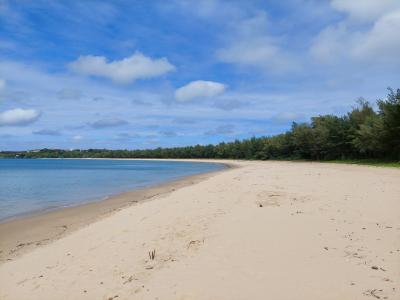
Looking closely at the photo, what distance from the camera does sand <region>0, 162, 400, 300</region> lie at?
5.55 metres

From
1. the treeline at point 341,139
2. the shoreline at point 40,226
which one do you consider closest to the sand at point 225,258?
the shoreline at point 40,226

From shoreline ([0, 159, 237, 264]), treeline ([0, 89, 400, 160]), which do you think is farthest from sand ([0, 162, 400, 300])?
treeline ([0, 89, 400, 160])

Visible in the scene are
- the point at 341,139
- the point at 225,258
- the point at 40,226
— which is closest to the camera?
the point at 225,258

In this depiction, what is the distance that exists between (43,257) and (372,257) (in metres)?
6.76

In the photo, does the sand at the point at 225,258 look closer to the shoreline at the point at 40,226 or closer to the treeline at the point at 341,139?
the shoreline at the point at 40,226

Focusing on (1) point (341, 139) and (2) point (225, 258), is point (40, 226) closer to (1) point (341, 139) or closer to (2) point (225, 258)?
(2) point (225, 258)

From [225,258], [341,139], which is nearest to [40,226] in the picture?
[225,258]

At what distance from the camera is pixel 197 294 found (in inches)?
213

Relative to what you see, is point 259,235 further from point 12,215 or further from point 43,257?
point 12,215

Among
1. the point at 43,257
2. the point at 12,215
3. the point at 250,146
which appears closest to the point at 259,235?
the point at 43,257

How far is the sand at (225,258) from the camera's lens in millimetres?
5551

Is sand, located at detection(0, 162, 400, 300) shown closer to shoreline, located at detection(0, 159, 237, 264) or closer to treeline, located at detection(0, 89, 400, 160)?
shoreline, located at detection(0, 159, 237, 264)

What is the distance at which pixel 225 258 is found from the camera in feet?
22.6

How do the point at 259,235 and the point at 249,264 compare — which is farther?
the point at 259,235
